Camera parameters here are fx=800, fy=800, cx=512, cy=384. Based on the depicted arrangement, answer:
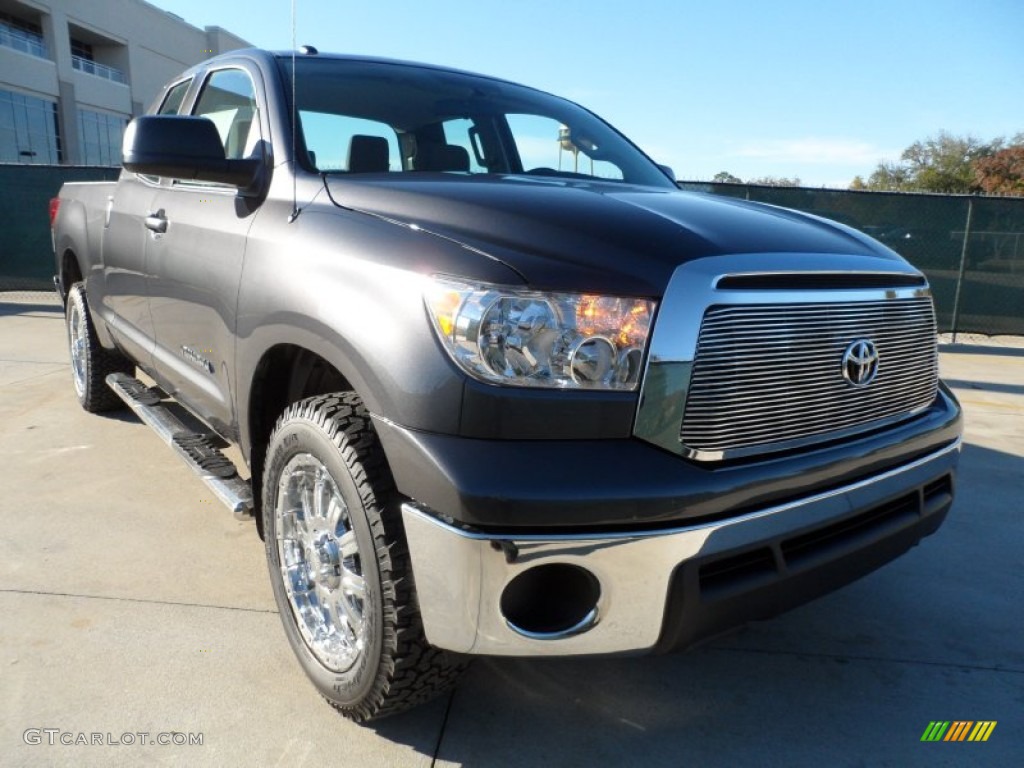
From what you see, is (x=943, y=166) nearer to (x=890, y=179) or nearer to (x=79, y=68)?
(x=890, y=179)

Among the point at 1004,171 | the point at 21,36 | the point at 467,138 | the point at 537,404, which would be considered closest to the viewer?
the point at 537,404

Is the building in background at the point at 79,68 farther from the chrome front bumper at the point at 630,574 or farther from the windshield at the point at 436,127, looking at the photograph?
the chrome front bumper at the point at 630,574

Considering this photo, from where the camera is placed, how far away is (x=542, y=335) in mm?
1738

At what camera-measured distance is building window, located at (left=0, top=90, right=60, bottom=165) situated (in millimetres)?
35469

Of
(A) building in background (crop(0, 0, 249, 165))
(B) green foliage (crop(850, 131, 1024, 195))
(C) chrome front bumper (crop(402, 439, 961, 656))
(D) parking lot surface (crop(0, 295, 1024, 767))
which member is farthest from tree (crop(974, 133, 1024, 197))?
(C) chrome front bumper (crop(402, 439, 961, 656))

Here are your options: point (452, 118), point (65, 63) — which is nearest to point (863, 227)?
point (452, 118)

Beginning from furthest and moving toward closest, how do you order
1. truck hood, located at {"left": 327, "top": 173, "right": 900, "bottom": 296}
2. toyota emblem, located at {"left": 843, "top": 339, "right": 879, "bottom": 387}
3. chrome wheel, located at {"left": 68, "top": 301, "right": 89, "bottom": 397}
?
chrome wheel, located at {"left": 68, "top": 301, "right": 89, "bottom": 397} → toyota emblem, located at {"left": 843, "top": 339, "right": 879, "bottom": 387} → truck hood, located at {"left": 327, "top": 173, "right": 900, "bottom": 296}

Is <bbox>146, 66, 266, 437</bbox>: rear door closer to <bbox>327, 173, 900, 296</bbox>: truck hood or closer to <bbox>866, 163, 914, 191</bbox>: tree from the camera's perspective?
<bbox>327, 173, 900, 296</bbox>: truck hood

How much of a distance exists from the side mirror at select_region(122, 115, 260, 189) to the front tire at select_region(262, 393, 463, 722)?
2.78ft

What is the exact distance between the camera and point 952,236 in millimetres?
9312

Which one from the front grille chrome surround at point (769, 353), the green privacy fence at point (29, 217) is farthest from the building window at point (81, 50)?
the front grille chrome surround at point (769, 353)

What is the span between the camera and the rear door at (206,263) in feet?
8.66

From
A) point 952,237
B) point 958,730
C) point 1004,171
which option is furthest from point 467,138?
point 1004,171

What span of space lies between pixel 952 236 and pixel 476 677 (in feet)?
29.7
